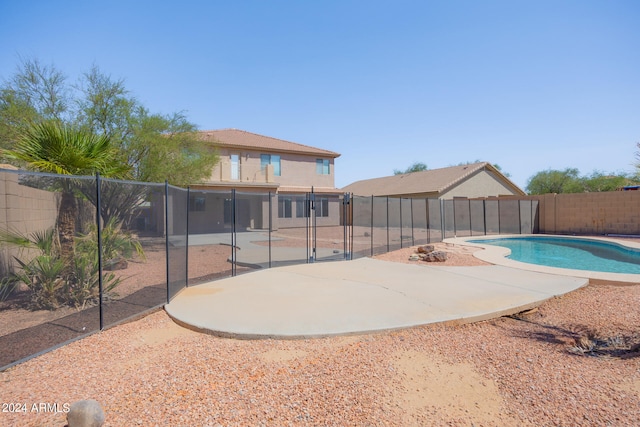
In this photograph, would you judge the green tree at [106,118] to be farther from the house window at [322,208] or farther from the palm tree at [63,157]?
the house window at [322,208]

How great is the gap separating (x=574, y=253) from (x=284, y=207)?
1864cm

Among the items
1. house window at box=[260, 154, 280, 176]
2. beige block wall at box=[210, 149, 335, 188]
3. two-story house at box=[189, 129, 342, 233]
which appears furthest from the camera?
house window at box=[260, 154, 280, 176]

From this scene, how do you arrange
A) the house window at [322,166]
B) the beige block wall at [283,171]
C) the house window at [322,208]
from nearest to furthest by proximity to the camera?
the beige block wall at [283,171], the house window at [322,208], the house window at [322,166]

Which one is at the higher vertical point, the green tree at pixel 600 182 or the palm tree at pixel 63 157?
the green tree at pixel 600 182

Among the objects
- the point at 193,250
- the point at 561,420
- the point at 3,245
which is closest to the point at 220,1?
the point at 193,250

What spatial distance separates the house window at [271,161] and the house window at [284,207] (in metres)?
2.31

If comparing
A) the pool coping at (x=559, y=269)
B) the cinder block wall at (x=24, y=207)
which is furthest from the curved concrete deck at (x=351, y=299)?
the cinder block wall at (x=24, y=207)

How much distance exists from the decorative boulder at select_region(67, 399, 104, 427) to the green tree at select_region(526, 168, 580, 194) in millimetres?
52517

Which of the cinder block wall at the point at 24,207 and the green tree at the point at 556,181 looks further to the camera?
the green tree at the point at 556,181

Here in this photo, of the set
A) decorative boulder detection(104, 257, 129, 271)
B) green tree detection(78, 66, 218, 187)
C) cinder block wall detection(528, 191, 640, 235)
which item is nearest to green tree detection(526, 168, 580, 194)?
cinder block wall detection(528, 191, 640, 235)

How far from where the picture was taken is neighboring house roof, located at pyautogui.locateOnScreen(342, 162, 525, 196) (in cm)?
2947

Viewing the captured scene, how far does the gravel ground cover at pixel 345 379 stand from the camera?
10.4 ft

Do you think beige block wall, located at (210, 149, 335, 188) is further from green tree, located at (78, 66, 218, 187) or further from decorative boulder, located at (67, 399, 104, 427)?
decorative boulder, located at (67, 399, 104, 427)

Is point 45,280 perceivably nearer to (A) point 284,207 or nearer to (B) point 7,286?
(B) point 7,286
